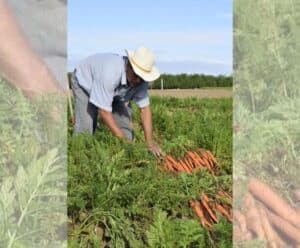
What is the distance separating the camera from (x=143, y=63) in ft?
15.8

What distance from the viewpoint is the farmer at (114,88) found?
486 cm

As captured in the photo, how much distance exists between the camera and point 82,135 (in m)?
4.52

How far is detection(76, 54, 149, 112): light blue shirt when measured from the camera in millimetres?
5086

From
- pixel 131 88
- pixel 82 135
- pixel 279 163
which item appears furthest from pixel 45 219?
pixel 131 88

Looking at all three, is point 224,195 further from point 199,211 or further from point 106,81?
point 106,81

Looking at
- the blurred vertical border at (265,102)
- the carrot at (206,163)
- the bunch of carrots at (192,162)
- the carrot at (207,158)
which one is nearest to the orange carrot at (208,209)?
the bunch of carrots at (192,162)

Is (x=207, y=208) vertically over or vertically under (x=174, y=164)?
under

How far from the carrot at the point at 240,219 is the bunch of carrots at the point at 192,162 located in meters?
2.35

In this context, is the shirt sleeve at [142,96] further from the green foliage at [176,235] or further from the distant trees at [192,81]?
the distant trees at [192,81]

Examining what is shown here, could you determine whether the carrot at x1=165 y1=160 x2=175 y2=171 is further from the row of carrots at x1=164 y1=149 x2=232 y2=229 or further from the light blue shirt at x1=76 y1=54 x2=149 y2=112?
the light blue shirt at x1=76 y1=54 x2=149 y2=112

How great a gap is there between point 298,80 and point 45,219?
86cm

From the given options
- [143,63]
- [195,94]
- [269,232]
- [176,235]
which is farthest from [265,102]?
[195,94]

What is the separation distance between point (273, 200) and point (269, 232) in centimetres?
10

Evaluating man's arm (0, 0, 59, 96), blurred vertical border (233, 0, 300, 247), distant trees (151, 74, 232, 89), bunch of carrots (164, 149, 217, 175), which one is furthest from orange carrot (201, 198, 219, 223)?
distant trees (151, 74, 232, 89)
